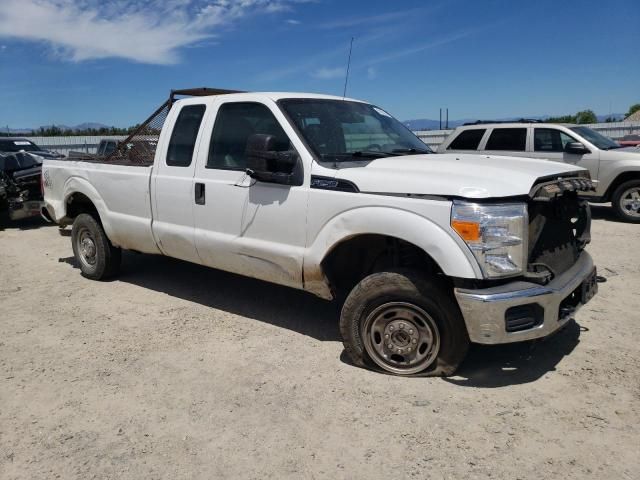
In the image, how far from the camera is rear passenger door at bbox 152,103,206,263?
16.0ft

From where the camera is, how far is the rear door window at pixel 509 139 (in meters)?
10.5

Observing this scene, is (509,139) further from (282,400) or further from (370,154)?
(282,400)

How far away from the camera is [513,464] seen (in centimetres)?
280

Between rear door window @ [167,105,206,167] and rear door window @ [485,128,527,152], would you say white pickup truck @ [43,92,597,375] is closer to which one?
rear door window @ [167,105,206,167]

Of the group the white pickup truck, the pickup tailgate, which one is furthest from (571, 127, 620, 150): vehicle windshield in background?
the pickup tailgate

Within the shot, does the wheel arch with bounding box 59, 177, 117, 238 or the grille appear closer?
the grille

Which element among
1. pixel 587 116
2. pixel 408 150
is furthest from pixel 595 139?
pixel 587 116

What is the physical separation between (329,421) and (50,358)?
7.86ft

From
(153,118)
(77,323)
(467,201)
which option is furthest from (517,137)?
(77,323)

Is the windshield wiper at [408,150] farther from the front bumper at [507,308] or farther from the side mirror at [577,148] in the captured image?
the side mirror at [577,148]

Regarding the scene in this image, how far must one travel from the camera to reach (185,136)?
5027 millimetres

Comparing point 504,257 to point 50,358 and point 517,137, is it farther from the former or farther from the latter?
point 517,137

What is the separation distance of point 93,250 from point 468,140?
7545mm

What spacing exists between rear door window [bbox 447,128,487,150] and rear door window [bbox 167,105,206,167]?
7.14m
